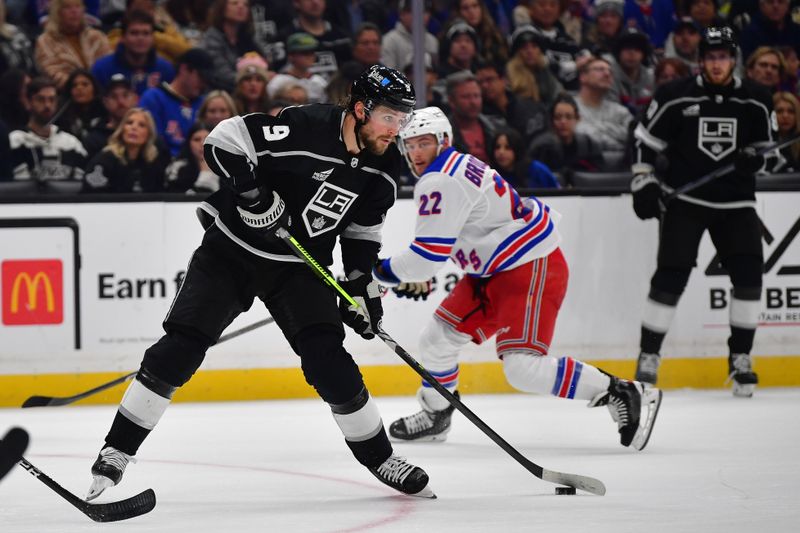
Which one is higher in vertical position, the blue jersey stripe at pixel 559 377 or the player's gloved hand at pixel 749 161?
the player's gloved hand at pixel 749 161

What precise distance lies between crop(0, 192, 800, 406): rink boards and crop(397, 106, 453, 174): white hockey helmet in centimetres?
145

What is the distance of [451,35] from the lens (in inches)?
272

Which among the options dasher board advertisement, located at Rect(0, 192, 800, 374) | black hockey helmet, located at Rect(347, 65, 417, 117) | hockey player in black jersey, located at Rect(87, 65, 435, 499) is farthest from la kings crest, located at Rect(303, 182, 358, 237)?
dasher board advertisement, located at Rect(0, 192, 800, 374)

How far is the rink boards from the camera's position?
Answer: 5.32 metres

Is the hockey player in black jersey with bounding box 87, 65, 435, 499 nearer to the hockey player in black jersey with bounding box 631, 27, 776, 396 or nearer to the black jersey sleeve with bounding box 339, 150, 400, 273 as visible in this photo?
→ the black jersey sleeve with bounding box 339, 150, 400, 273

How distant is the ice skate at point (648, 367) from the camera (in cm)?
531

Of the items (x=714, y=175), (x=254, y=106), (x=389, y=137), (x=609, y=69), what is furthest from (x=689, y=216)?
(x=389, y=137)

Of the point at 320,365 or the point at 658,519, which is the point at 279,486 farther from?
the point at 658,519

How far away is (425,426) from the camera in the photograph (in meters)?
4.30

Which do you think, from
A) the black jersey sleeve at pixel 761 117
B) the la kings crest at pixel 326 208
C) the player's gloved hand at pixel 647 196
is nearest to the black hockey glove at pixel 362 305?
the la kings crest at pixel 326 208

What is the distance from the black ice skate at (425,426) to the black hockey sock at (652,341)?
1.39 meters

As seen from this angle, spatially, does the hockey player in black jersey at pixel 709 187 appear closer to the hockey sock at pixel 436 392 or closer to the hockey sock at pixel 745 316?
the hockey sock at pixel 745 316

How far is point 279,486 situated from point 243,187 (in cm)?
88

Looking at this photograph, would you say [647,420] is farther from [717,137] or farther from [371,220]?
[717,137]
